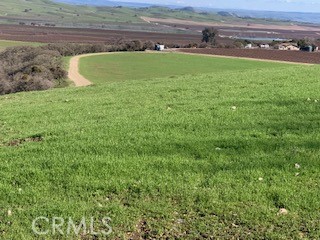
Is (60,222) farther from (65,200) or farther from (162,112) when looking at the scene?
(162,112)

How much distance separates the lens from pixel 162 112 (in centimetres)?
1130

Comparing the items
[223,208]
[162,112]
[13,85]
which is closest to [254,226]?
[223,208]

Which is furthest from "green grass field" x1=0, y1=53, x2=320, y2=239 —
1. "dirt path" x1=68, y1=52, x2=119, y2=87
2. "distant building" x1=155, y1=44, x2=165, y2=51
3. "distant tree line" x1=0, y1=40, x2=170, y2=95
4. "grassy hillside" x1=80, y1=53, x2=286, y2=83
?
"distant building" x1=155, y1=44, x2=165, y2=51

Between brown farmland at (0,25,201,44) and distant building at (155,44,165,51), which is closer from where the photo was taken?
distant building at (155,44,165,51)

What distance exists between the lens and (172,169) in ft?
23.7

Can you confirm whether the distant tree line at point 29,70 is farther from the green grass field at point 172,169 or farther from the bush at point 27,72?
the green grass field at point 172,169

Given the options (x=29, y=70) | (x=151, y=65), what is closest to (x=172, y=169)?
(x=29, y=70)

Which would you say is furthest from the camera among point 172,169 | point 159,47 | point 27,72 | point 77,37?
point 77,37

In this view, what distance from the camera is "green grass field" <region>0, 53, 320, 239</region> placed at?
18.7 feet

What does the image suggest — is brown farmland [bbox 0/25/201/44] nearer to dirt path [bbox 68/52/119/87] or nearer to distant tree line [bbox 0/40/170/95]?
distant tree line [bbox 0/40/170/95]

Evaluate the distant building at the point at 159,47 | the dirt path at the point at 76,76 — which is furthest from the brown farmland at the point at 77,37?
the dirt path at the point at 76,76

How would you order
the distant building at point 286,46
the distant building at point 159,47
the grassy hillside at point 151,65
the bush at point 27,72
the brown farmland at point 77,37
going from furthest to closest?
the brown farmland at point 77,37 < the distant building at point 286,46 < the distant building at point 159,47 < the grassy hillside at point 151,65 < the bush at point 27,72

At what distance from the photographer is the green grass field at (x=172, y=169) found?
5.70m

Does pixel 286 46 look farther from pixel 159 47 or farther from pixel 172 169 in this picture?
pixel 172 169
